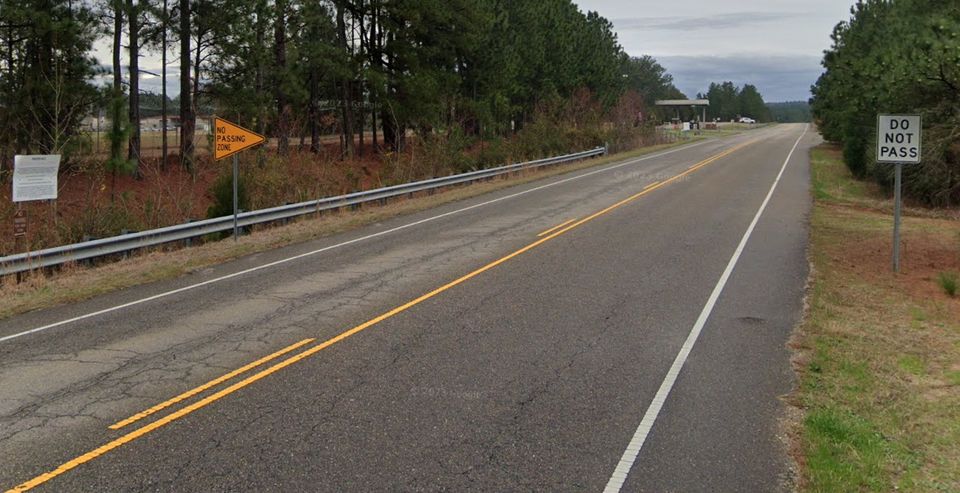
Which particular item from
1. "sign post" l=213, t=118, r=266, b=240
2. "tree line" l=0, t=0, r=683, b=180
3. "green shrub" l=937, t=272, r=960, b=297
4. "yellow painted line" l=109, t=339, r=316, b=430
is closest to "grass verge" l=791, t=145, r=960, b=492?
"green shrub" l=937, t=272, r=960, b=297

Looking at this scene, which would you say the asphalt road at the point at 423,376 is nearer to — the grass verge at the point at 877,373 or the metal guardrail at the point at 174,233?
the grass verge at the point at 877,373

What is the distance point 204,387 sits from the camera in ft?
22.7

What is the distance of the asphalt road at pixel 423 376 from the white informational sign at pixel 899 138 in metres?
2.39

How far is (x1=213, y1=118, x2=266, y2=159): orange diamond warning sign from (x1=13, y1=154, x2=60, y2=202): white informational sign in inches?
145

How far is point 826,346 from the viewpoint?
838cm

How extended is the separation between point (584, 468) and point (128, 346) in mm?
5538

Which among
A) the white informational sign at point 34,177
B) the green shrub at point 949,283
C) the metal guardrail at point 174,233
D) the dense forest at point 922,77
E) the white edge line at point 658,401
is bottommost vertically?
the white edge line at point 658,401

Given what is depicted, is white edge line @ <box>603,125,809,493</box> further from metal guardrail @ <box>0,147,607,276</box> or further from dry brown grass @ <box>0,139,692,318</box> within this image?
metal guardrail @ <box>0,147,607,276</box>

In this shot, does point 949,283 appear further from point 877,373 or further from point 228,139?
point 228,139

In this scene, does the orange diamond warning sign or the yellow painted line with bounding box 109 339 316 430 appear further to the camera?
the orange diamond warning sign

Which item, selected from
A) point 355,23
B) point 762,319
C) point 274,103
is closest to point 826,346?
point 762,319

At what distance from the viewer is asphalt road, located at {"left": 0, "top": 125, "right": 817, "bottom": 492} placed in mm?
5328

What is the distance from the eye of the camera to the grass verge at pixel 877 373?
5.41 metres

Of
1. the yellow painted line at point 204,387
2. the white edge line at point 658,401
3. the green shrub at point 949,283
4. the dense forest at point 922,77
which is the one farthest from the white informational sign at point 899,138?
the yellow painted line at point 204,387
